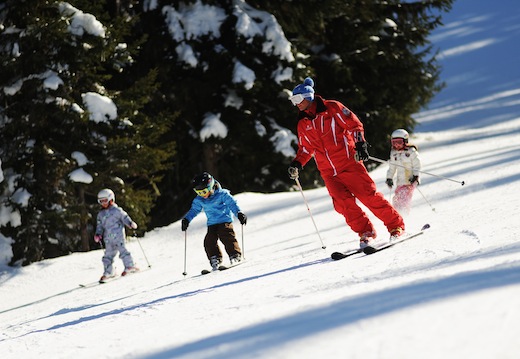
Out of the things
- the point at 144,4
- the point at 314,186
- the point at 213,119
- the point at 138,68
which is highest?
the point at 144,4

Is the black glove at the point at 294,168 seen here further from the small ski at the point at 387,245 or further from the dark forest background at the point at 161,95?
the dark forest background at the point at 161,95

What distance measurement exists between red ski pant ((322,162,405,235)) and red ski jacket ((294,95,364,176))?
3.5 inches

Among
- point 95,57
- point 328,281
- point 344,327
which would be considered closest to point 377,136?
point 95,57

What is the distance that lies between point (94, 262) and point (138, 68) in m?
6.31

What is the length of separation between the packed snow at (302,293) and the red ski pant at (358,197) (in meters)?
0.47

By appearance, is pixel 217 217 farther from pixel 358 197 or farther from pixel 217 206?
pixel 358 197

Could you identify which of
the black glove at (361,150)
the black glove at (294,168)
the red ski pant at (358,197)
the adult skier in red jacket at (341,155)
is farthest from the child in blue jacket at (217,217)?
the black glove at (361,150)

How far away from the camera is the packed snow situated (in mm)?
3268

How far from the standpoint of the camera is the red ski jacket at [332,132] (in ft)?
23.0

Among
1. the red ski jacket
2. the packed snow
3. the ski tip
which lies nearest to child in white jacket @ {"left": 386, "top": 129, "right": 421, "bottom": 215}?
the packed snow

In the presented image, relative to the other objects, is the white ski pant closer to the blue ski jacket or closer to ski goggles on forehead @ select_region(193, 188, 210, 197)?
the blue ski jacket

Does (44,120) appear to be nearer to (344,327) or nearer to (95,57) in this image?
(95,57)

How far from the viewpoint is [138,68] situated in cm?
1666

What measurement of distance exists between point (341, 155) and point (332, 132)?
25cm
